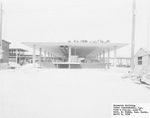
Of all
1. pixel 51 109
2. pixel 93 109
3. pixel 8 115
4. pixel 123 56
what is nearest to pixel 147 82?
pixel 93 109

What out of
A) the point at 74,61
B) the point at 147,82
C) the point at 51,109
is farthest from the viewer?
the point at 74,61

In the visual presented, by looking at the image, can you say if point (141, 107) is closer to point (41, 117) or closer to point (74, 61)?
point (41, 117)

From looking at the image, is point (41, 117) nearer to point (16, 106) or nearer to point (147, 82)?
point (16, 106)

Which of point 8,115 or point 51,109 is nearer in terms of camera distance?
point 8,115

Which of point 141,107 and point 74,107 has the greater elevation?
point 141,107

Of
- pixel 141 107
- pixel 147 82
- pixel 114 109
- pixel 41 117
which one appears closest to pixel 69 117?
pixel 41 117

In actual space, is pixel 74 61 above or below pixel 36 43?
below

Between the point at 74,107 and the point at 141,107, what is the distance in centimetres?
166

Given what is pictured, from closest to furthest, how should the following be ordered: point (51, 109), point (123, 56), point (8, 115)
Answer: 1. point (8, 115)
2. point (51, 109)
3. point (123, 56)

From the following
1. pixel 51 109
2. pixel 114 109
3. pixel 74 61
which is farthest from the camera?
pixel 74 61

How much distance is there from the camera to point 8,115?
3.66m

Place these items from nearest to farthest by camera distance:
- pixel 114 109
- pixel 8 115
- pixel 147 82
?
pixel 114 109
pixel 8 115
pixel 147 82

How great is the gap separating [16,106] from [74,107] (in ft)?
4.87

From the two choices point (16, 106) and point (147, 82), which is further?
point (147, 82)
